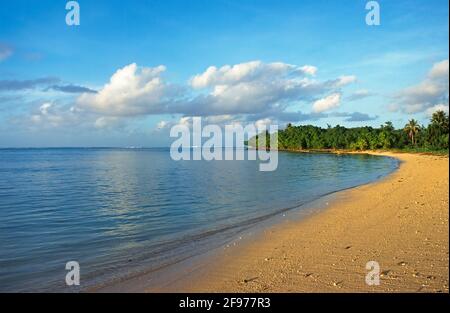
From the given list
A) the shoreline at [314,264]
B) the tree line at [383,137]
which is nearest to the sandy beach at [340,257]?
the shoreline at [314,264]

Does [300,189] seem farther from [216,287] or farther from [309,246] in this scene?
[216,287]

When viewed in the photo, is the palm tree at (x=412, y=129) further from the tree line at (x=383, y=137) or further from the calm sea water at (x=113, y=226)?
the calm sea water at (x=113, y=226)

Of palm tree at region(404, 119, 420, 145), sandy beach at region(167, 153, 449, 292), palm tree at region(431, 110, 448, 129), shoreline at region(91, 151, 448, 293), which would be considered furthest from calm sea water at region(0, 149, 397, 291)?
palm tree at region(404, 119, 420, 145)

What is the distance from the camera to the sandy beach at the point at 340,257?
373 inches

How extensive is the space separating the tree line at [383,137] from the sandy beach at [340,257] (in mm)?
96584

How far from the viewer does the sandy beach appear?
9.47 meters

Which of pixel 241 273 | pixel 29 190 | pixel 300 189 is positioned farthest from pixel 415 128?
pixel 241 273

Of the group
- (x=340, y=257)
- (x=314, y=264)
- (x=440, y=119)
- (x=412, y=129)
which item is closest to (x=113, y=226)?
(x=314, y=264)

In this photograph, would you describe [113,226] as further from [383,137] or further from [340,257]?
[383,137]

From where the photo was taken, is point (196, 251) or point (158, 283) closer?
point (158, 283)

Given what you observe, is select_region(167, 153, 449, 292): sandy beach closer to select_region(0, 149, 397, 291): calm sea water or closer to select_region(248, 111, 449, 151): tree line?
select_region(0, 149, 397, 291): calm sea water
